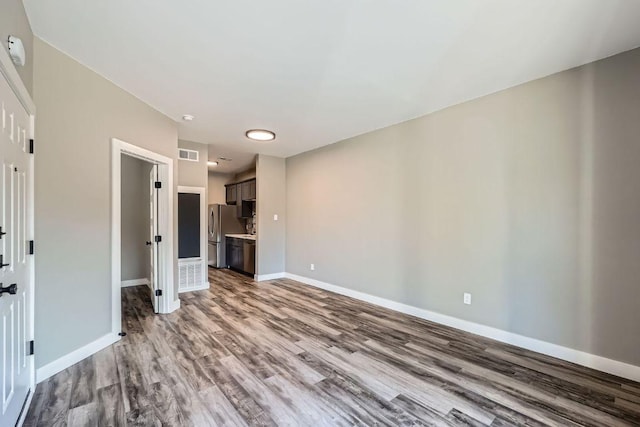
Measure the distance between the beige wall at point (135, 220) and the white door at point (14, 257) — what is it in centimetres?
369

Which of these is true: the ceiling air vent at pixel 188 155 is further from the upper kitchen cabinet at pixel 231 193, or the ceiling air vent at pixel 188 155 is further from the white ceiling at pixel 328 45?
the upper kitchen cabinet at pixel 231 193

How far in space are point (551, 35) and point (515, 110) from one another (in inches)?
36.0

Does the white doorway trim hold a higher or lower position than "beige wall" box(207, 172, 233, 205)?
lower

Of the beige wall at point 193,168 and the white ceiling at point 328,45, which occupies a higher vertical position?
the white ceiling at point 328,45

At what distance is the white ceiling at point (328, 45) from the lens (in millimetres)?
1921

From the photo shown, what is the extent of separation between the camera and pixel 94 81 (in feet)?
9.02

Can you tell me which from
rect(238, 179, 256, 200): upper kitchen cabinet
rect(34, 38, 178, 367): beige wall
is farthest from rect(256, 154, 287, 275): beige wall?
rect(34, 38, 178, 367): beige wall

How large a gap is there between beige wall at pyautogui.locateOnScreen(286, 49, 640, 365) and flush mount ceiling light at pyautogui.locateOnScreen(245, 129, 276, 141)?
1.57m

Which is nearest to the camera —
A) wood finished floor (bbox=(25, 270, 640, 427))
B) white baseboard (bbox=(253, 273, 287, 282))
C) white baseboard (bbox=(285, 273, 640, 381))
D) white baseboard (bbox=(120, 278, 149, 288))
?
wood finished floor (bbox=(25, 270, 640, 427))

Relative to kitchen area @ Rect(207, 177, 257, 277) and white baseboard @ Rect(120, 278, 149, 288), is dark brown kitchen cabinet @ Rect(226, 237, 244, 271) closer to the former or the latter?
kitchen area @ Rect(207, 177, 257, 277)

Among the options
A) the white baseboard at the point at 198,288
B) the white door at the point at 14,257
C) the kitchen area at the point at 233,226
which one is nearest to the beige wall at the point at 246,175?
the kitchen area at the point at 233,226

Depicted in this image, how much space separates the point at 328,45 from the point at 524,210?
2525 millimetres

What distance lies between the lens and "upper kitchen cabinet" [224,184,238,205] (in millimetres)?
7609

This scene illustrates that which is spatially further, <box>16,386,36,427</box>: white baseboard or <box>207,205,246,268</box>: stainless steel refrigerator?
<box>207,205,246,268</box>: stainless steel refrigerator
